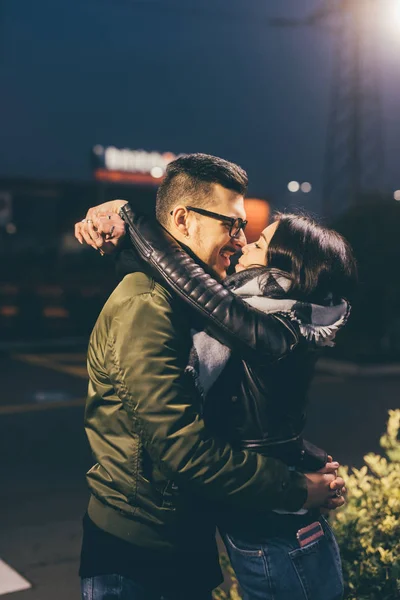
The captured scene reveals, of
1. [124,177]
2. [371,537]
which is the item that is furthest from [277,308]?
[124,177]

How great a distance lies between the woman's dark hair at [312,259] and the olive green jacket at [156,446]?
1.23 ft

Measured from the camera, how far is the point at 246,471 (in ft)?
6.23

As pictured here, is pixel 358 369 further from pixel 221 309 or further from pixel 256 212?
pixel 256 212

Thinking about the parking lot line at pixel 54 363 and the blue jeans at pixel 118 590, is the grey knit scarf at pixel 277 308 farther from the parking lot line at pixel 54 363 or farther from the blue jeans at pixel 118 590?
the parking lot line at pixel 54 363

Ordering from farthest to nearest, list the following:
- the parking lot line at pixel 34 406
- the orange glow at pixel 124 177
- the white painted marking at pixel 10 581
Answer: the orange glow at pixel 124 177 < the parking lot line at pixel 34 406 < the white painted marking at pixel 10 581

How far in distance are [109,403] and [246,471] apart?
41 centimetres

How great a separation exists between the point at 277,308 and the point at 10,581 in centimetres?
335

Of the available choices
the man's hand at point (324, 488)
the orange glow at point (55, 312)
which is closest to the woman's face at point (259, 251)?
the man's hand at point (324, 488)

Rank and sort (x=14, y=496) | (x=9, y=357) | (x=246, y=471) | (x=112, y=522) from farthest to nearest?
(x=9, y=357) → (x=14, y=496) → (x=112, y=522) → (x=246, y=471)

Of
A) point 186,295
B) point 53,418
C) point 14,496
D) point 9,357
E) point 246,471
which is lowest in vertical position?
point 9,357

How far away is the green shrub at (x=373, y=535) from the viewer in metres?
3.00

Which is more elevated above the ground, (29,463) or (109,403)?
(109,403)

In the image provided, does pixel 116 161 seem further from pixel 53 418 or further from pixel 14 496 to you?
pixel 14 496

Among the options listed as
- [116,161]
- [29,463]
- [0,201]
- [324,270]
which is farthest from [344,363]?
[116,161]
